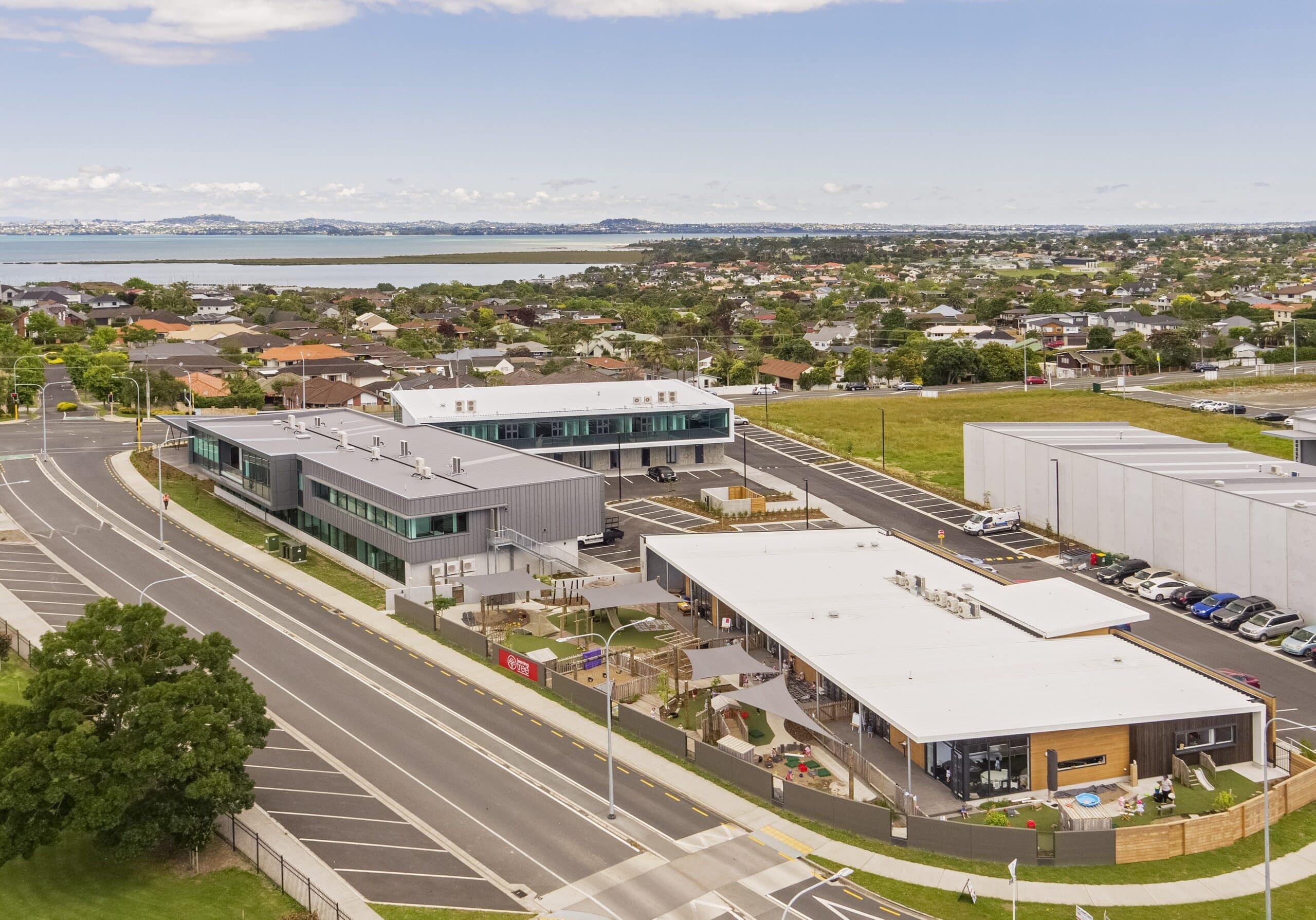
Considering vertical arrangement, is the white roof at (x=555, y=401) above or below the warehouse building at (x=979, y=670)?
above

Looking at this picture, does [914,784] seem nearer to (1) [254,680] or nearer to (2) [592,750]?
(2) [592,750]

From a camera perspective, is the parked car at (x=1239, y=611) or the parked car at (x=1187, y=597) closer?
the parked car at (x=1239, y=611)

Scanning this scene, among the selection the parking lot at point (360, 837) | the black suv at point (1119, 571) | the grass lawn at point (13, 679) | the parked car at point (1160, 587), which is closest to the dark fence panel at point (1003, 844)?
the parking lot at point (360, 837)

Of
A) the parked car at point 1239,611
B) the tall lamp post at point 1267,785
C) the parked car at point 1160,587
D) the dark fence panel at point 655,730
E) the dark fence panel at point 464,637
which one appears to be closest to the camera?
the tall lamp post at point 1267,785

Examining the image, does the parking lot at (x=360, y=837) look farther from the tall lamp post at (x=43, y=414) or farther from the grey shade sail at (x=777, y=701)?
the tall lamp post at (x=43, y=414)

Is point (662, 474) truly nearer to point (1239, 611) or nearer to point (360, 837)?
point (1239, 611)

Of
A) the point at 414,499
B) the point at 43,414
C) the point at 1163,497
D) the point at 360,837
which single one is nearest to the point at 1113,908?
the point at 360,837
